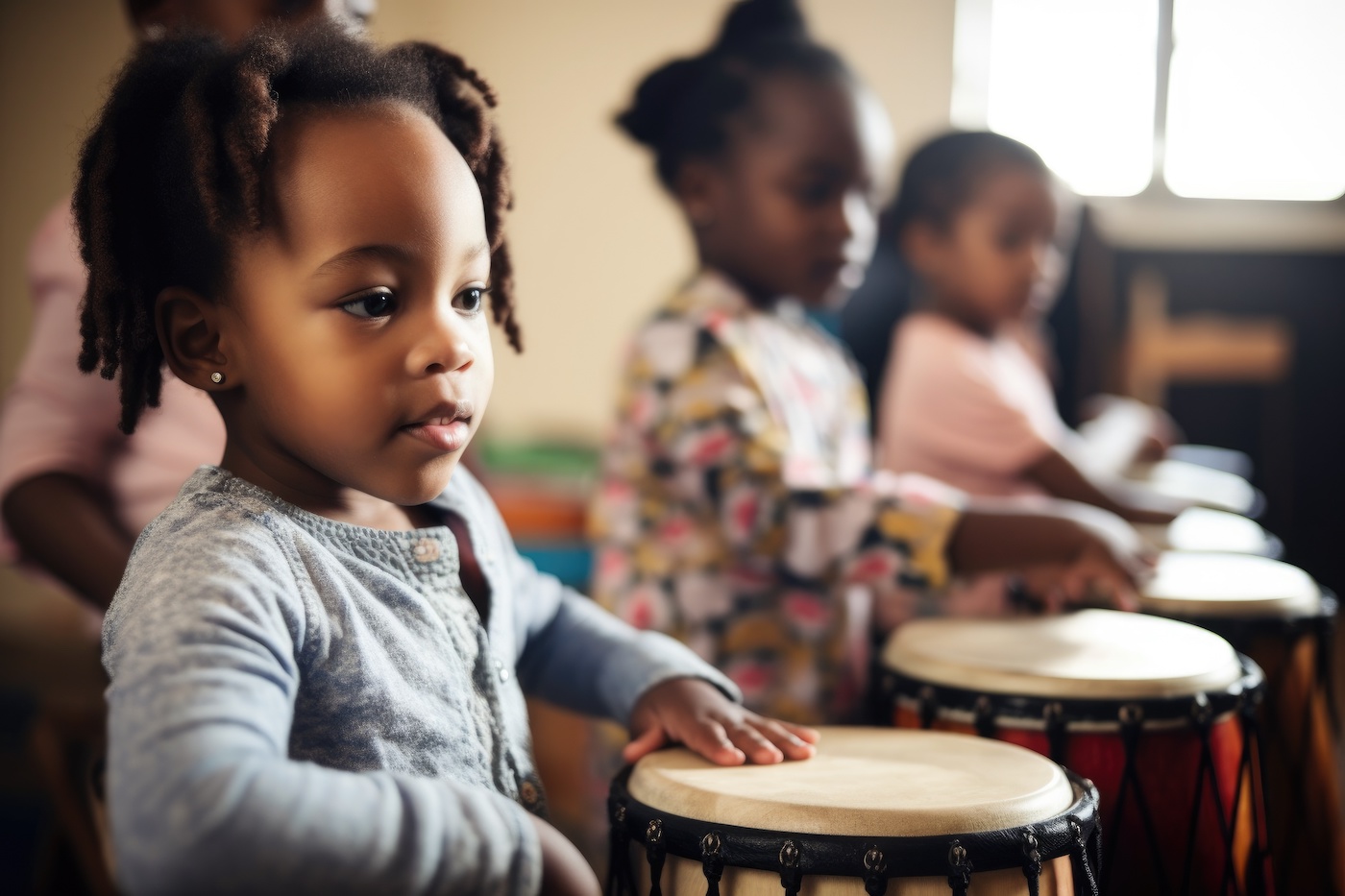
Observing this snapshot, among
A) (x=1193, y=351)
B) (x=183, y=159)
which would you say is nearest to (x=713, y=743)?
(x=183, y=159)

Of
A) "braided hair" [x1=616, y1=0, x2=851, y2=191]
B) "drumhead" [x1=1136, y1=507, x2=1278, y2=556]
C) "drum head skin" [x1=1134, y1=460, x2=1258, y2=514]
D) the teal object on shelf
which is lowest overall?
the teal object on shelf

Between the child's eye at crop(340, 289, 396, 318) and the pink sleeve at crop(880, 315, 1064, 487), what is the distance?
49.8 inches

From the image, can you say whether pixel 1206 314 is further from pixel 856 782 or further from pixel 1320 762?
pixel 856 782

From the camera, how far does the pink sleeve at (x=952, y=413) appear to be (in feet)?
5.72

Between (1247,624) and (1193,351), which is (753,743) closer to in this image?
(1247,624)

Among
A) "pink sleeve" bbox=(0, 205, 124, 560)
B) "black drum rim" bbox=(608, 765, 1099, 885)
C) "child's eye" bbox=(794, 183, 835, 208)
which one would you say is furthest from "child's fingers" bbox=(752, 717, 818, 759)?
→ "child's eye" bbox=(794, 183, 835, 208)

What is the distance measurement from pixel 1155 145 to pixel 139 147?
13.0 ft

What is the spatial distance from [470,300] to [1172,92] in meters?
3.91

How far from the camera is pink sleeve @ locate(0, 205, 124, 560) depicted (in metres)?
1.01

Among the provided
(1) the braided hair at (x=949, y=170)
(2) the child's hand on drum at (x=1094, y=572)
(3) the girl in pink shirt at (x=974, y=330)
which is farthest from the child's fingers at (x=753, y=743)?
(1) the braided hair at (x=949, y=170)

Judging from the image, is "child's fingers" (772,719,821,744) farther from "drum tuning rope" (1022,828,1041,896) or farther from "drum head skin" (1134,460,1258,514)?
"drum head skin" (1134,460,1258,514)

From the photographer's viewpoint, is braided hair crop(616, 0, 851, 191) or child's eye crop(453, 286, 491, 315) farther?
braided hair crop(616, 0, 851, 191)

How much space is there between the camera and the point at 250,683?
55 centimetres

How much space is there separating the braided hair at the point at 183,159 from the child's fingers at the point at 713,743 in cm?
43
